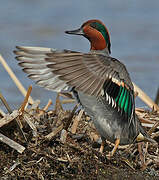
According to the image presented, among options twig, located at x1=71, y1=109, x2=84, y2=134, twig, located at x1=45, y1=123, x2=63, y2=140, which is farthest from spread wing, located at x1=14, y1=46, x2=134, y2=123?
twig, located at x1=71, y1=109, x2=84, y2=134

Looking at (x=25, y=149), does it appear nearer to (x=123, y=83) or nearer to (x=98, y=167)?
(x=98, y=167)

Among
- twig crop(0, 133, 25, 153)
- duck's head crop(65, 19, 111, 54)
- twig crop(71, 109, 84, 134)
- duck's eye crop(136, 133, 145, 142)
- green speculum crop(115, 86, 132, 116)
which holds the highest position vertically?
duck's head crop(65, 19, 111, 54)

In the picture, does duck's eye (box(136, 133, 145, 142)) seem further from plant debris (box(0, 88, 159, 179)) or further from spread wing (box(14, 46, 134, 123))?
spread wing (box(14, 46, 134, 123))

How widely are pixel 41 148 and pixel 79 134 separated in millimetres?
747

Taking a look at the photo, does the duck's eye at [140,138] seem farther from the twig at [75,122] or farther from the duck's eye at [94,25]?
the duck's eye at [94,25]

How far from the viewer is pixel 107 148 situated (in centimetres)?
582

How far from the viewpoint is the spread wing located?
481cm

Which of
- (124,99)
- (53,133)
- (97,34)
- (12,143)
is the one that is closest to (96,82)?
(124,99)

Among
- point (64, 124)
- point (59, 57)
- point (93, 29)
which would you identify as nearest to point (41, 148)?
point (64, 124)

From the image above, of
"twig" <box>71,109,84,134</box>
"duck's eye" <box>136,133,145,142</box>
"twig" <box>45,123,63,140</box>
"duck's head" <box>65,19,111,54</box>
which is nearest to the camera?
"twig" <box>45,123,63,140</box>

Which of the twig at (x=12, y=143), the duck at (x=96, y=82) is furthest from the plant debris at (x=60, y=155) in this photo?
the duck at (x=96, y=82)

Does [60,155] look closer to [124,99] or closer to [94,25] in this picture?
[124,99]

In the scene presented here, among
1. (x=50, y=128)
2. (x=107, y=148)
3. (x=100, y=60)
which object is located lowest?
(x=107, y=148)

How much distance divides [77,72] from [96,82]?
0.21m
